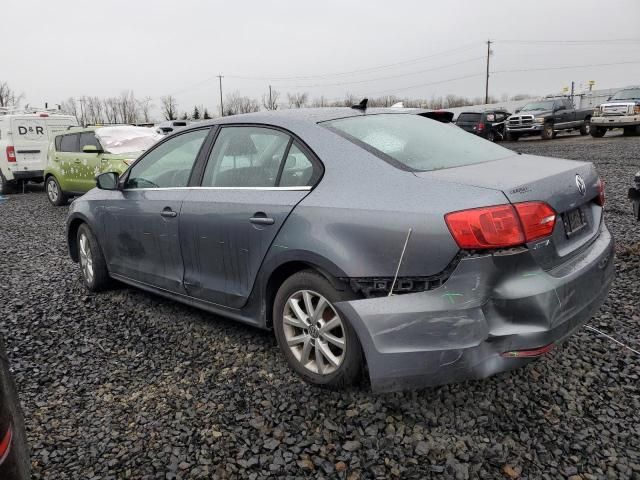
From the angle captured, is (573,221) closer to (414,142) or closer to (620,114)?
(414,142)

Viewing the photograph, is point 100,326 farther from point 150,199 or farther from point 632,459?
point 632,459

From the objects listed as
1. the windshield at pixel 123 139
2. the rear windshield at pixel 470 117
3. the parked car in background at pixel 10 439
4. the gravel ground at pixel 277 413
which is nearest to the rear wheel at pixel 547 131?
the rear windshield at pixel 470 117

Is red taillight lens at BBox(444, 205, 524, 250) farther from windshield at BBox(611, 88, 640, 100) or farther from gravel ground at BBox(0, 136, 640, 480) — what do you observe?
windshield at BBox(611, 88, 640, 100)

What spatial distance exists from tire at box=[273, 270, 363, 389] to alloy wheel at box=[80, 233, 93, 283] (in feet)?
8.06

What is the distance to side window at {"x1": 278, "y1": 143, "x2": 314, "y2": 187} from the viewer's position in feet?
9.44

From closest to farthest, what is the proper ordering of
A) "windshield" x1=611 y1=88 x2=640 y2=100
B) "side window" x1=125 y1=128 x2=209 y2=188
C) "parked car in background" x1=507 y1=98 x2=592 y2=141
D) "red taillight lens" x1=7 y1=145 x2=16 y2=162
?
1. "side window" x1=125 y1=128 x2=209 y2=188
2. "red taillight lens" x1=7 y1=145 x2=16 y2=162
3. "windshield" x1=611 y1=88 x2=640 y2=100
4. "parked car in background" x1=507 y1=98 x2=592 y2=141

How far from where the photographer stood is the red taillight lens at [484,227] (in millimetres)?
2213

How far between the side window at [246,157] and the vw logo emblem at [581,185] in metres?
1.60

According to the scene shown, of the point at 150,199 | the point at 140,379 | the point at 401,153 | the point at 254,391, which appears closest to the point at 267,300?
the point at 254,391

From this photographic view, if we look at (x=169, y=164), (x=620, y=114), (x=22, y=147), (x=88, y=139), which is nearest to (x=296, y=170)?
(x=169, y=164)

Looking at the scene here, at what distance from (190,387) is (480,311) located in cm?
170

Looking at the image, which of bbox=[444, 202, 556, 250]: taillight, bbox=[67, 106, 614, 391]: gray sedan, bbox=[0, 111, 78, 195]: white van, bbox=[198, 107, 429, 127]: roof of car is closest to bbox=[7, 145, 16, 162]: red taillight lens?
bbox=[0, 111, 78, 195]: white van

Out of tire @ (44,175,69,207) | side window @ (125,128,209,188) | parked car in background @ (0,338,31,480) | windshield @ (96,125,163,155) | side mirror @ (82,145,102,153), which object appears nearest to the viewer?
parked car in background @ (0,338,31,480)

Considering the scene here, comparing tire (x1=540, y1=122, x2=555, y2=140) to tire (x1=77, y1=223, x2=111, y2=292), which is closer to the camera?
tire (x1=77, y1=223, x2=111, y2=292)
